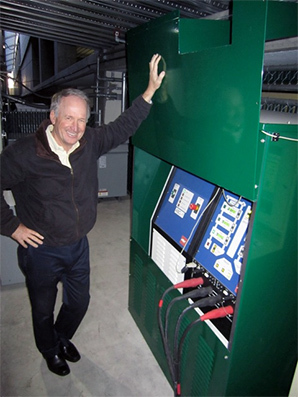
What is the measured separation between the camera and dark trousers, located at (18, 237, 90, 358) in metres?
1.49

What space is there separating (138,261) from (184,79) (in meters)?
1.23

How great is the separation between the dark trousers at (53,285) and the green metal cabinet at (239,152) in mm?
501

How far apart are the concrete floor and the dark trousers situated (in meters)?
0.18

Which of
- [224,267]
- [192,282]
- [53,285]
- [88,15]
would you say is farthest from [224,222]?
[88,15]

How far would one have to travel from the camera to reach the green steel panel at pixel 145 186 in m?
1.81

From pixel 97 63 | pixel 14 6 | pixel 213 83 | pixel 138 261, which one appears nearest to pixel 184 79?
pixel 213 83

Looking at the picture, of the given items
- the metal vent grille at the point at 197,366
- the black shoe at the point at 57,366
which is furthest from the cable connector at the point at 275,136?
the black shoe at the point at 57,366

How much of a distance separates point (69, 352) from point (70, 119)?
1435mm

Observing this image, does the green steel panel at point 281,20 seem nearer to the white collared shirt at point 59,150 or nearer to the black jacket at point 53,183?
the black jacket at point 53,183

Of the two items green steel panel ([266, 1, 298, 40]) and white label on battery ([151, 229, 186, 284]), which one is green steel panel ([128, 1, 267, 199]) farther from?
white label on battery ([151, 229, 186, 284])

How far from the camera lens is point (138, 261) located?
193 centimetres

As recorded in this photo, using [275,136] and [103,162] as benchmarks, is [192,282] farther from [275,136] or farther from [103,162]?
[103,162]

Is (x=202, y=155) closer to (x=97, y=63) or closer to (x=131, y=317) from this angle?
(x=131, y=317)

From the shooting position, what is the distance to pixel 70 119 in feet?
4.45
